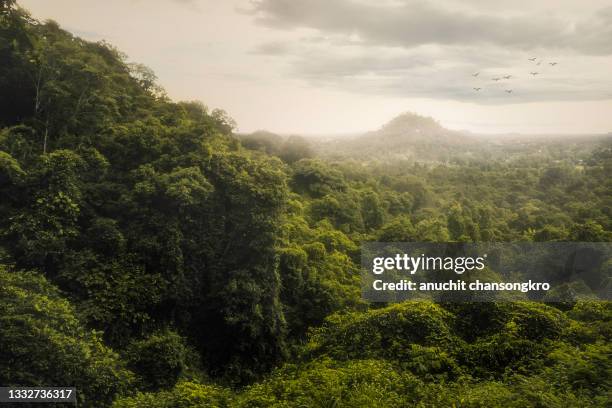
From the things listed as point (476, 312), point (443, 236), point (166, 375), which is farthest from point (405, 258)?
point (166, 375)

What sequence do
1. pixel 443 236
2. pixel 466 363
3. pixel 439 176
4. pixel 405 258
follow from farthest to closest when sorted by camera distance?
1. pixel 439 176
2. pixel 443 236
3. pixel 405 258
4. pixel 466 363

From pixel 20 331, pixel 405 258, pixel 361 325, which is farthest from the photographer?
pixel 405 258

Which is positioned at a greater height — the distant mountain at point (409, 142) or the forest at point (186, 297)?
the distant mountain at point (409, 142)

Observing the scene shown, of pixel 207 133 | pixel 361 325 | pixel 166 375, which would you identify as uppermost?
pixel 207 133

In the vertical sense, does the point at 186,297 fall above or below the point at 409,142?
below

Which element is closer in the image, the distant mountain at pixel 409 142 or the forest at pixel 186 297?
the forest at pixel 186 297

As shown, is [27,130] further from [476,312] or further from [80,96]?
[476,312]
